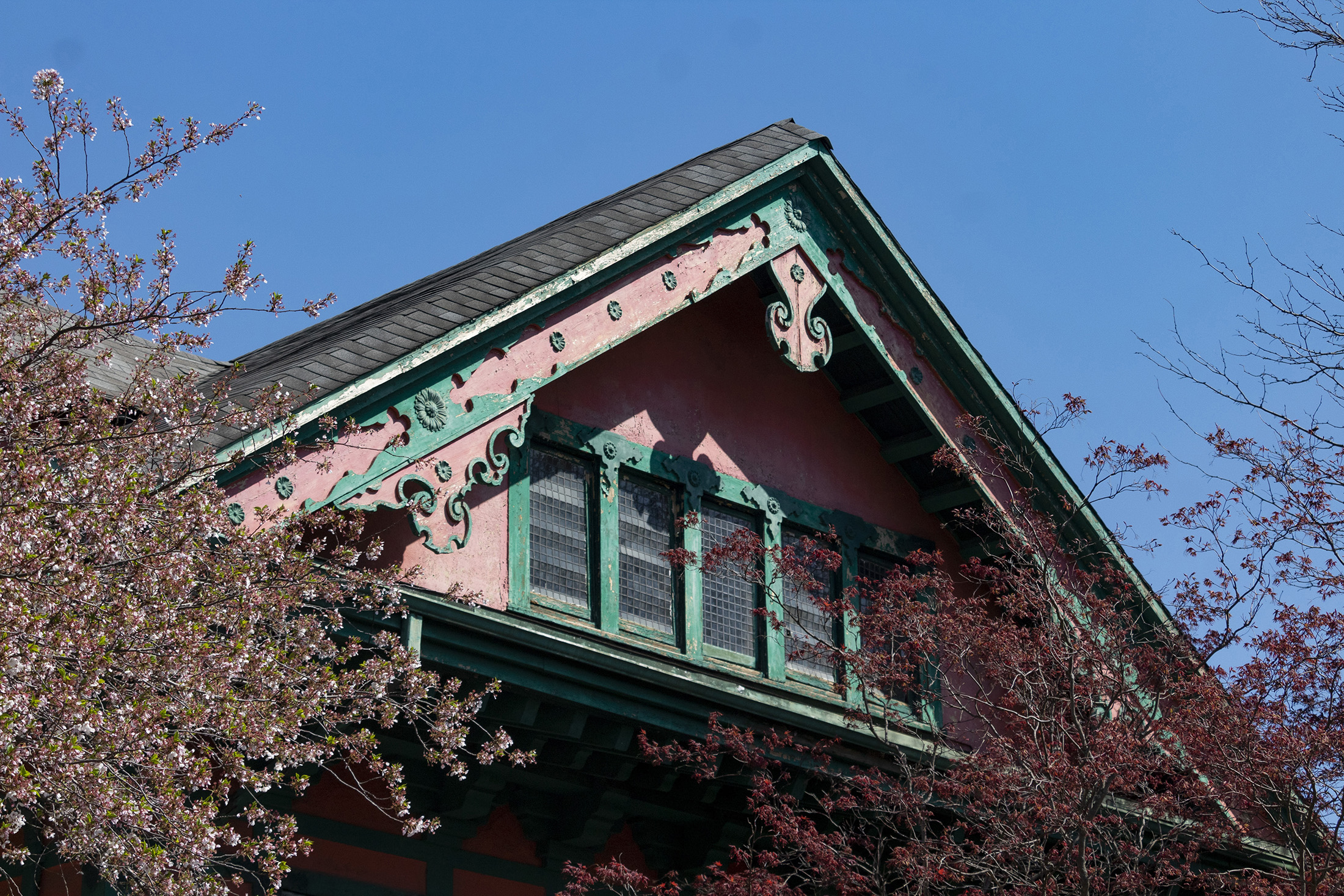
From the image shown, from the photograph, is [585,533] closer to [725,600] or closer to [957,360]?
[725,600]

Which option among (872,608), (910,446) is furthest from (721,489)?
(910,446)

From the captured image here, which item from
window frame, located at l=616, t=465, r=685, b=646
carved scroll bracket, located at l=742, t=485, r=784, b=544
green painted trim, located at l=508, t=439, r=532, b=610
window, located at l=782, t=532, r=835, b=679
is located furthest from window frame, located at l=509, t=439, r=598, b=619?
window, located at l=782, t=532, r=835, b=679

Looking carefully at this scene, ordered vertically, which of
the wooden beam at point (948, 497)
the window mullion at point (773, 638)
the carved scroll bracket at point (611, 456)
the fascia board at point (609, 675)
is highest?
the wooden beam at point (948, 497)

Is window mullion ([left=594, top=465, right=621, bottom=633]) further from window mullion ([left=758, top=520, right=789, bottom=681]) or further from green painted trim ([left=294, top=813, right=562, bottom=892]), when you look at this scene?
green painted trim ([left=294, top=813, right=562, bottom=892])

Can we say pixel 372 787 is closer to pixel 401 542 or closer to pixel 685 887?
pixel 401 542

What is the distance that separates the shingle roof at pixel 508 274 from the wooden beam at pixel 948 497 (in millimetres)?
3082

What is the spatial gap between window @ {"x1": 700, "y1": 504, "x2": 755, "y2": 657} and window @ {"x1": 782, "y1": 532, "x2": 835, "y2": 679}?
284 mm

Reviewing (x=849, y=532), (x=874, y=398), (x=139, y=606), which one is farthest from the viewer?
(x=874, y=398)

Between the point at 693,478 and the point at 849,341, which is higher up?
the point at 849,341

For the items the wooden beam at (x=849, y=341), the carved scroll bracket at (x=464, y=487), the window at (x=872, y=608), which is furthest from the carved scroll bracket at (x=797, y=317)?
the carved scroll bracket at (x=464, y=487)

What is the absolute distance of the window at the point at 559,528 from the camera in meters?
11.1

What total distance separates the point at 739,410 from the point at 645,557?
1.69m

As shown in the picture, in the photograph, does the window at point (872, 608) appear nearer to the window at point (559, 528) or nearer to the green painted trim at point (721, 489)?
the green painted trim at point (721, 489)

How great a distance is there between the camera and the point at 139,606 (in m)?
7.00
